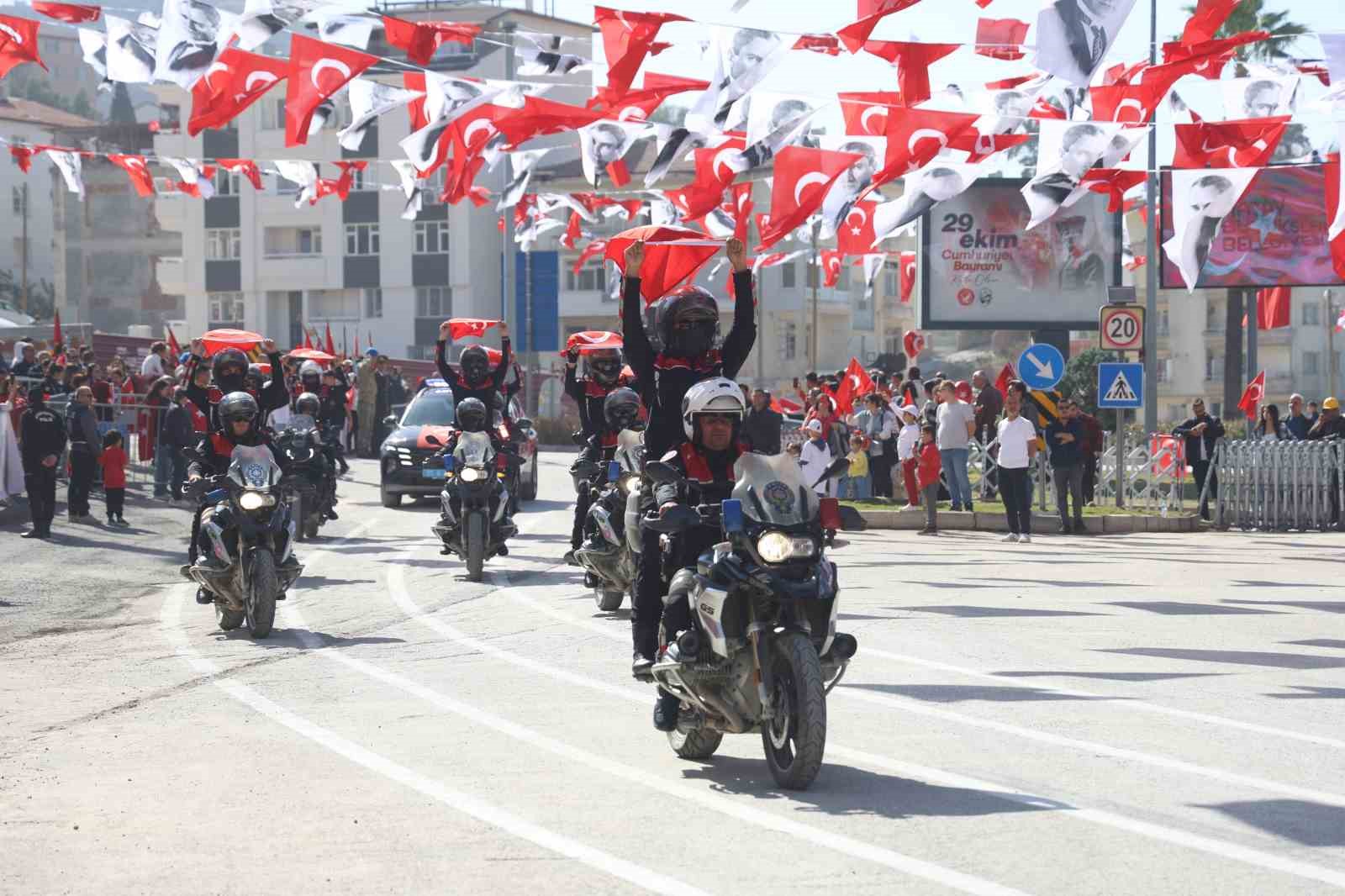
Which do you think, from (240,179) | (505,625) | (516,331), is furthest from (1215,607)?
(240,179)

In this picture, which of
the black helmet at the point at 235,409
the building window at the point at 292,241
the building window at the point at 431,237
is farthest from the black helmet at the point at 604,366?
the building window at the point at 292,241

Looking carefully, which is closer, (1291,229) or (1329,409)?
(1329,409)

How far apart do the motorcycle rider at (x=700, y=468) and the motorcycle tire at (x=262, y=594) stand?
526cm

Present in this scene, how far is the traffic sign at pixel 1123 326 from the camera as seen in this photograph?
2636 cm

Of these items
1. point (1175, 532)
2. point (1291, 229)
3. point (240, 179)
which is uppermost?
point (240, 179)

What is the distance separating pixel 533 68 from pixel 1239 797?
13.0m

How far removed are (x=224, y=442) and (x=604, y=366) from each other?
3.75 metres

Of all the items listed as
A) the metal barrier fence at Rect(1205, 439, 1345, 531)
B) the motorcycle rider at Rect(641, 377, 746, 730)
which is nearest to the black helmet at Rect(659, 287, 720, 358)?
the motorcycle rider at Rect(641, 377, 746, 730)

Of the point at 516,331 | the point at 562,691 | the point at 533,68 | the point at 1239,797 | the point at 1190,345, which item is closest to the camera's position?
the point at 1239,797

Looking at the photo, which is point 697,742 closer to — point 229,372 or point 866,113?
point 229,372

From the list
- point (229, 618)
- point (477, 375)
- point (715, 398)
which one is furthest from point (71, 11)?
point (715, 398)

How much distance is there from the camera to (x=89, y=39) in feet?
62.0

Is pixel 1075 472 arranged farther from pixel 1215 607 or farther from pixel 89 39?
pixel 89 39

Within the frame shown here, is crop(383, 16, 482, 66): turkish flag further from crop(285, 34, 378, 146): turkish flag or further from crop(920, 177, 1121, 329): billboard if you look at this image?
crop(920, 177, 1121, 329): billboard
